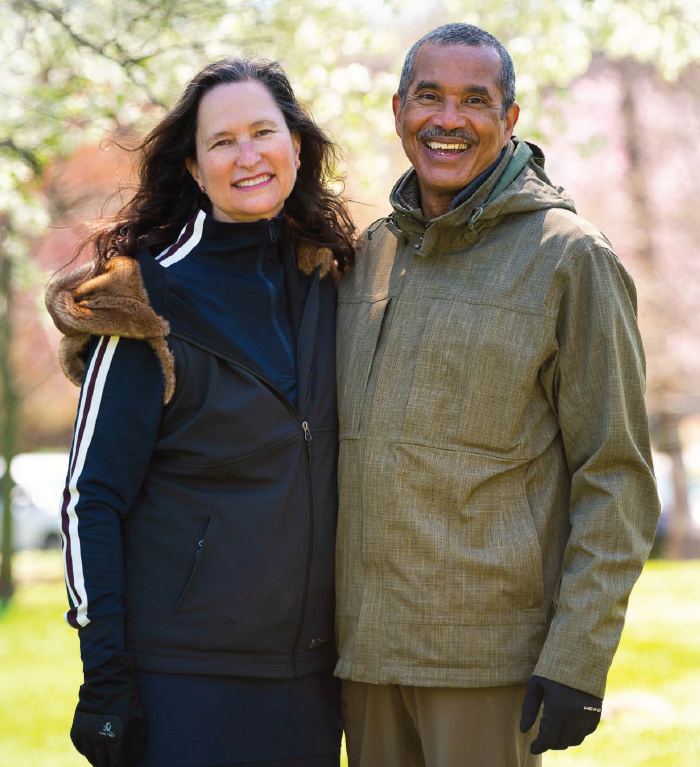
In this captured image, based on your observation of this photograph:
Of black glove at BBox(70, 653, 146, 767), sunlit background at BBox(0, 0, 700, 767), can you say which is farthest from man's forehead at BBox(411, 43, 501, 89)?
black glove at BBox(70, 653, 146, 767)

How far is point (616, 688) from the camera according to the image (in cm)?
699

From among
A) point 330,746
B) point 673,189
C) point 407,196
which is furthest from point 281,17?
point 673,189

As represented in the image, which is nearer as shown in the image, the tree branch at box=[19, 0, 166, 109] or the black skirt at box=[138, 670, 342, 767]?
the black skirt at box=[138, 670, 342, 767]

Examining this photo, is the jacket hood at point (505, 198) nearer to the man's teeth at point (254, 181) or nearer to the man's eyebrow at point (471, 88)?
the man's eyebrow at point (471, 88)

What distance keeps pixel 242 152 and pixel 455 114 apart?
2.09 ft

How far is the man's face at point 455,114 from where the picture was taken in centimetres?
293

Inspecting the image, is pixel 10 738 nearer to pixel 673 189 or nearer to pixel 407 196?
pixel 407 196

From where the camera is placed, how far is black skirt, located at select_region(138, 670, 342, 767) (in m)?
2.67

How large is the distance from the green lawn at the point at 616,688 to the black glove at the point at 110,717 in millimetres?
3234

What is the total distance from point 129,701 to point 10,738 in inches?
157

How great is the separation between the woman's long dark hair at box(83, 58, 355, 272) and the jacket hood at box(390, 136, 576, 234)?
1.09ft

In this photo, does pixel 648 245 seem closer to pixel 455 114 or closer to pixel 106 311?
pixel 455 114

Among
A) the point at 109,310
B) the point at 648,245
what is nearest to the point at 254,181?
the point at 109,310

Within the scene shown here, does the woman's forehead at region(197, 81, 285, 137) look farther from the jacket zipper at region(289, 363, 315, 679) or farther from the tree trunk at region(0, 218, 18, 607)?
the tree trunk at region(0, 218, 18, 607)
